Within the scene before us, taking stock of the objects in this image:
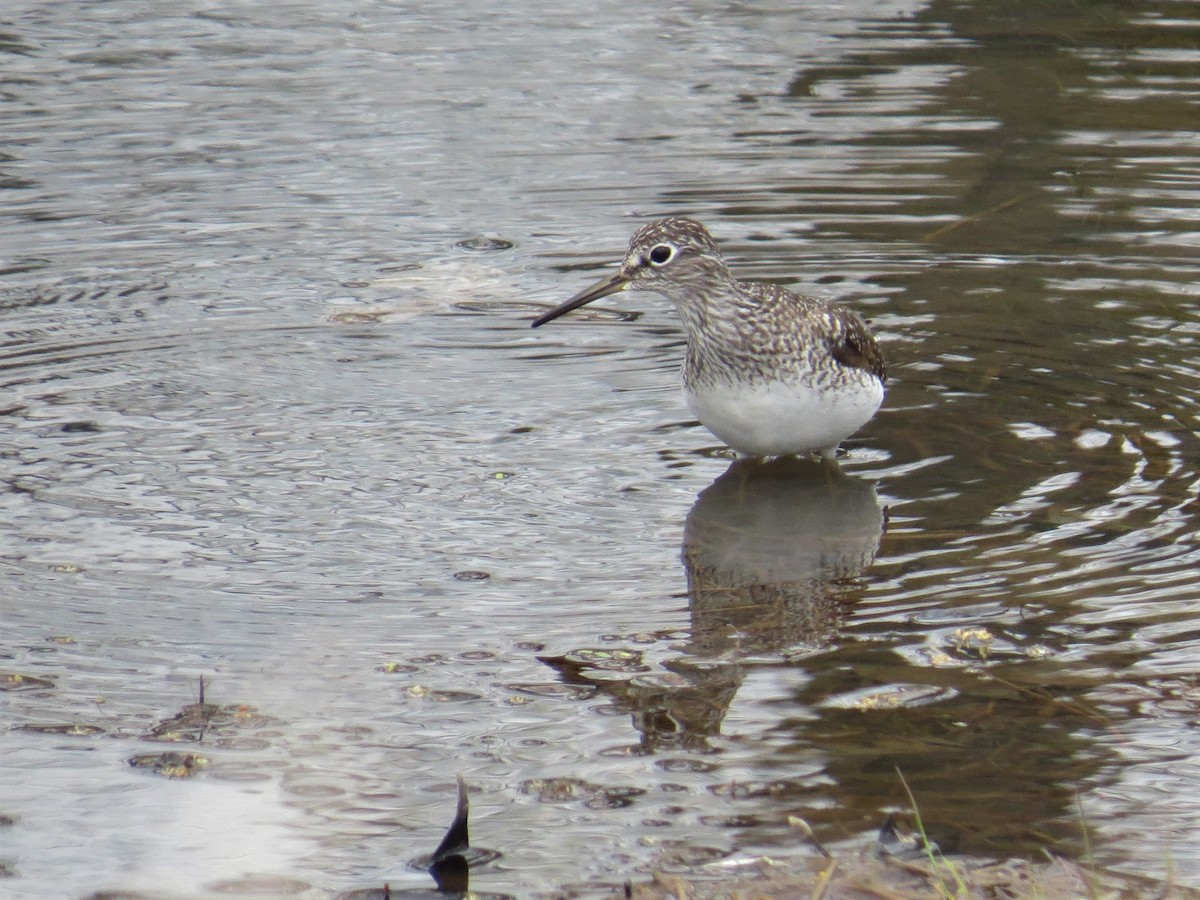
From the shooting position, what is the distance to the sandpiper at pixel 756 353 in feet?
25.8

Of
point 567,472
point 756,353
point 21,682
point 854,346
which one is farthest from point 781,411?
point 21,682

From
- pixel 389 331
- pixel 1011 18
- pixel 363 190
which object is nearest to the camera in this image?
pixel 389 331

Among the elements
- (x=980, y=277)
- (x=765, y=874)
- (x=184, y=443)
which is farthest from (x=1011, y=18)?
(x=765, y=874)

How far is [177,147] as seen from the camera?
13352 mm

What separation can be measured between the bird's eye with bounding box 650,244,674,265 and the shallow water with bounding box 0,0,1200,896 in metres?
0.81

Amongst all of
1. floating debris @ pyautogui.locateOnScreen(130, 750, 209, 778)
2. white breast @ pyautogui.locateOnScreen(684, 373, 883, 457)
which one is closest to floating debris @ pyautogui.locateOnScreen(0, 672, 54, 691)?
floating debris @ pyautogui.locateOnScreen(130, 750, 209, 778)

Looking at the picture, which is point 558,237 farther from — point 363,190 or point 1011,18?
point 1011,18

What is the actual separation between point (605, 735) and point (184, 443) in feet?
11.3

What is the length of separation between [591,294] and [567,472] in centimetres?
96

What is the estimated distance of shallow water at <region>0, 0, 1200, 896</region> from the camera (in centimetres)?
540

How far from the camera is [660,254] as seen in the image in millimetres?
8477

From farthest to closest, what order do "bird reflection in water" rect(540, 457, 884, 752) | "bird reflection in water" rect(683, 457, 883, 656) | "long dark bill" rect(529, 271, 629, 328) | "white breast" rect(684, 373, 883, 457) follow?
1. "long dark bill" rect(529, 271, 629, 328)
2. "white breast" rect(684, 373, 883, 457)
3. "bird reflection in water" rect(683, 457, 883, 656)
4. "bird reflection in water" rect(540, 457, 884, 752)

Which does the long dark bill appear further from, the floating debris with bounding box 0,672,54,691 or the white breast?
the floating debris with bounding box 0,672,54,691

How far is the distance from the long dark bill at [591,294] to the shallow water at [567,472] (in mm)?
572
